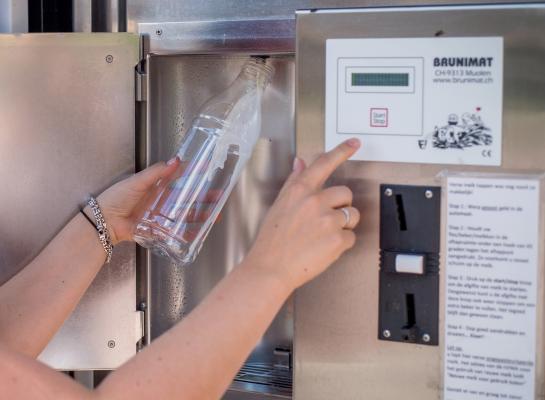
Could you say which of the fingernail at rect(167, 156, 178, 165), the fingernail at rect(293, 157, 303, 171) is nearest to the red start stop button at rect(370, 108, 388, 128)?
the fingernail at rect(293, 157, 303, 171)

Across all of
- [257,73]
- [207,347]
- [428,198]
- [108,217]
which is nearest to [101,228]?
[108,217]

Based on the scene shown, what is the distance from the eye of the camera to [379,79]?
3.15 ft

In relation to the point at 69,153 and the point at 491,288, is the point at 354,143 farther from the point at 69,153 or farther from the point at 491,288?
the point at 69,153

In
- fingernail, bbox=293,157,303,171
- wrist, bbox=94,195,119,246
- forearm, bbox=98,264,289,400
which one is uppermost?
fingernail, bbox=293,157,303,171

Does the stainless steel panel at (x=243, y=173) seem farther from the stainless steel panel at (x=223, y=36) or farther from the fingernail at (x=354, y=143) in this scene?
the fingernail at (x=354, y=143)

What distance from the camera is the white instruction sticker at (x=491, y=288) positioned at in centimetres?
91

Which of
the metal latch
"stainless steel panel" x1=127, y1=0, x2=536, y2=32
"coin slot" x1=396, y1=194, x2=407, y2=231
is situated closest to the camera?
"coin slot" x1=396, y1=194, x2=407, y2=231

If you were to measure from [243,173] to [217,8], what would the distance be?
31 centimetres

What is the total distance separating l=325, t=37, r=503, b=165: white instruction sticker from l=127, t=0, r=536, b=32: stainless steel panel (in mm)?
324

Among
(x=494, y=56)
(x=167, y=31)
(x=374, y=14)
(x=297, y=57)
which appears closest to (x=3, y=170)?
(x=167, y=31)

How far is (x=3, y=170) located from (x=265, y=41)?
1.80ft

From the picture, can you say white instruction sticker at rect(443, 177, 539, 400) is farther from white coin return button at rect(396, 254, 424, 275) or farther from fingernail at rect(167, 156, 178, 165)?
fingernail at rect(167, 156, 178, 165)

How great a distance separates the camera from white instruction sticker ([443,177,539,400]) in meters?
0.91

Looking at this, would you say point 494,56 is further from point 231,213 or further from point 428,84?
point 231,213
